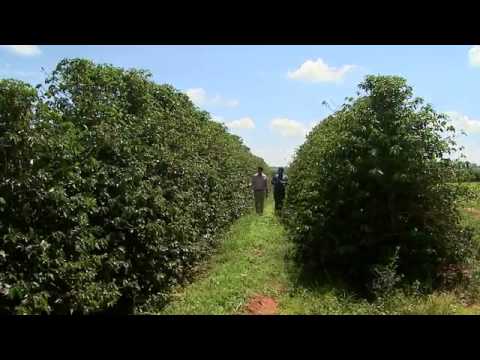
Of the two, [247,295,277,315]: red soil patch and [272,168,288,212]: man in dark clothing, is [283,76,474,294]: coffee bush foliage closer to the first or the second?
[247,295,277,315]: red soil patch

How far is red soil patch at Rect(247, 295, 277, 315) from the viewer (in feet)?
24.0

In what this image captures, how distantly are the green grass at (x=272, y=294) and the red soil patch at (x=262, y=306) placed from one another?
3.8 inches

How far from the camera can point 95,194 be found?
6.88 metres

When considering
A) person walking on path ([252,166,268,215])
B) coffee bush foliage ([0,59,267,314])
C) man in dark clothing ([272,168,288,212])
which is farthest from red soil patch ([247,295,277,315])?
man in dark clothing ([272,168,288,212])

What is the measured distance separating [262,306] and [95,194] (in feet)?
9.39

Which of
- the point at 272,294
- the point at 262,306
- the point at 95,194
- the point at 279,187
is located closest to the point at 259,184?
the point at 279,187

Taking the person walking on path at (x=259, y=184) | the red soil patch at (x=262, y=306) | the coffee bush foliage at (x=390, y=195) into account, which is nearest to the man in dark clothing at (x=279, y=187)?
the person walking on path at (x=259, y=184)

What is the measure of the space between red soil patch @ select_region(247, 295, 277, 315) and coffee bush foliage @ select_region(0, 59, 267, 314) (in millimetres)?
1399

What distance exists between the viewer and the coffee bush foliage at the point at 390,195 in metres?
8.37

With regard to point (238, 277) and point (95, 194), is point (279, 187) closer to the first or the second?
point (238, 277)
